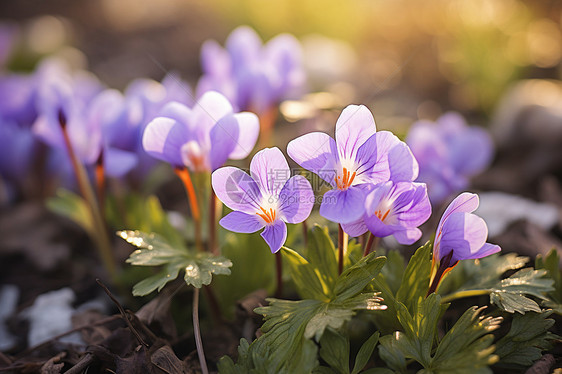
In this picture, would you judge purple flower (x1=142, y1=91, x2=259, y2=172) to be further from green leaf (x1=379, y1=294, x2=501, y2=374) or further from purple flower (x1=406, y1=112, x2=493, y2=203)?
purple flower (x1=406, y1=112, x2=493, y2=203)

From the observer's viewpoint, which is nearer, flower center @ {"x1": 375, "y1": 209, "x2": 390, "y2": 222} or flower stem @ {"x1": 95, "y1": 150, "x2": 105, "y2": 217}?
flower center @ {"x1": 375, "y1": 209, "x2": 390, "y2": 222}

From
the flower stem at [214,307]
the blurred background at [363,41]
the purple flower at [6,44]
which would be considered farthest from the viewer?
the purple flower at [6,44]

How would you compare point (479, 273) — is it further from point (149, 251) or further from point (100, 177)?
point (100, 177)

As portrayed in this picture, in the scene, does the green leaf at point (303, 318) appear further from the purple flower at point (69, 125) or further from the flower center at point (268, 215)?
the purple flower at point (69, 125)

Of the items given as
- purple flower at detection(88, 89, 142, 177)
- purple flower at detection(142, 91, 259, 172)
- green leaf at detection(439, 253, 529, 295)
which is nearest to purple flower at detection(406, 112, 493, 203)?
green leaf at detection(439, 253, 529, 295)

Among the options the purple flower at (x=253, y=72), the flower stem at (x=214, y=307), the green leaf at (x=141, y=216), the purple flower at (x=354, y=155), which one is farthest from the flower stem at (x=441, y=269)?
the purple flower at (x=253, y=72)

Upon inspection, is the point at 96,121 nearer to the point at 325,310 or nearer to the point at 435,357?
the point at 325,310
